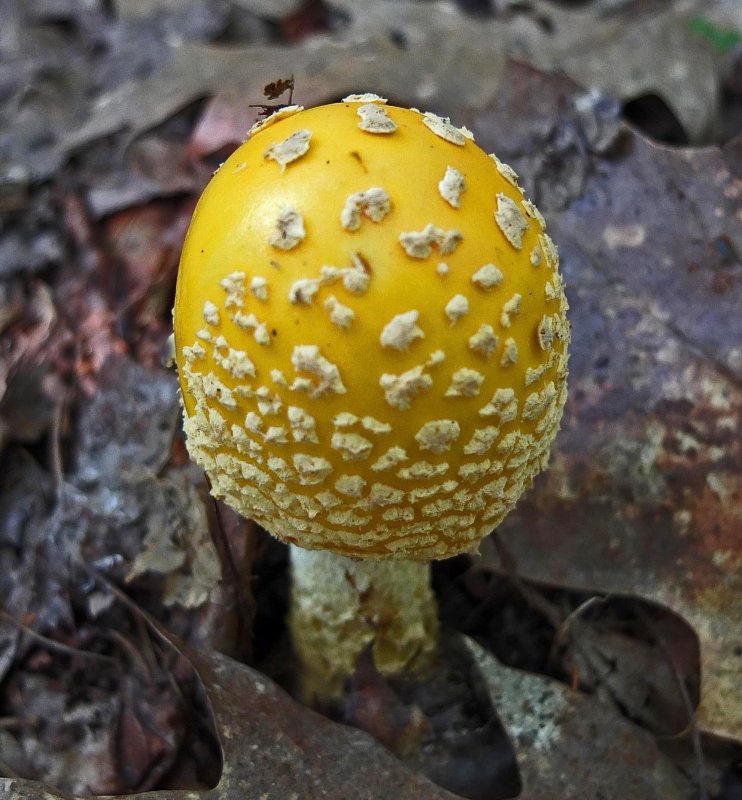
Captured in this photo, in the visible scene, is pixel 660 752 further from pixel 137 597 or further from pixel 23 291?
pixel 23 291

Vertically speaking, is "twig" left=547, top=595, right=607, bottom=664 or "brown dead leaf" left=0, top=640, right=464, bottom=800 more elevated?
"brown dead leaf" left=0, top=640, right=464, bottom=800

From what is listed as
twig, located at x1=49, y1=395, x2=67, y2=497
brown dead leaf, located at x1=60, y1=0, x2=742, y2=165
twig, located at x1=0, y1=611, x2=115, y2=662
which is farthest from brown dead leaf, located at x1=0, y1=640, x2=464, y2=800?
brown dead leaf, located at x1=60, y1=0, x2=742, y2=165

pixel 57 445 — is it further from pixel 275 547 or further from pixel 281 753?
pixel 281 753

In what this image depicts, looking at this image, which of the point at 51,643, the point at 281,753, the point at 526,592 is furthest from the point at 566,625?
the point at 51,643

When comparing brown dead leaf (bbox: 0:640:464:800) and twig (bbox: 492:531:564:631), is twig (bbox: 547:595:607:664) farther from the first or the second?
brown dead leaf (bbox: 0:640:464:800)

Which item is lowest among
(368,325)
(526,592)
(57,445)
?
(526,592)

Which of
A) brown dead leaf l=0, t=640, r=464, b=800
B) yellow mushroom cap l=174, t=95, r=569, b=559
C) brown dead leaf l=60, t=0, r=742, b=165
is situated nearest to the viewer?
yellow mushroom cap l=174, t=95, r=569, b=559

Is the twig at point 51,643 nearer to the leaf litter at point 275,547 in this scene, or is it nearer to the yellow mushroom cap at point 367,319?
the leaf litter at point 275,547

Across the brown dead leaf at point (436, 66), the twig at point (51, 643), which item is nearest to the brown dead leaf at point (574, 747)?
the twig at point (51, 643)

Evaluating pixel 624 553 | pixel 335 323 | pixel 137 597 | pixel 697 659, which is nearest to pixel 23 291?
pixel 137 597
